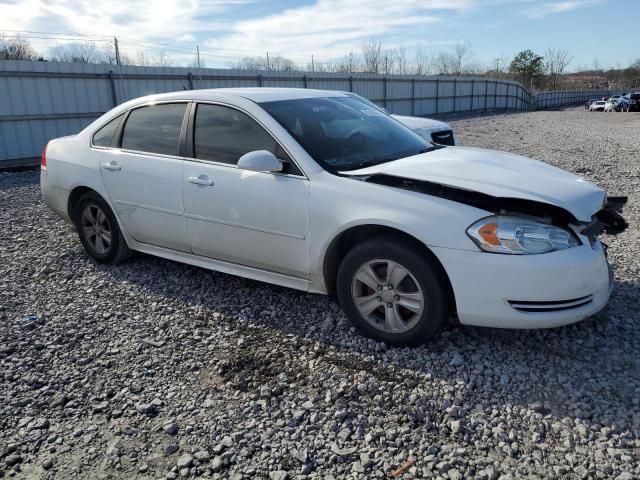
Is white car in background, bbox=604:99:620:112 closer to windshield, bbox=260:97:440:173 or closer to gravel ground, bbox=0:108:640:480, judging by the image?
gravel ground, bbox=0:108:640:480

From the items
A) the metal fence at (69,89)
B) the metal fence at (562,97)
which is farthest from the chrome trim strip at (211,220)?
the metal fence at (562,97)

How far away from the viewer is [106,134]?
5.16 metres

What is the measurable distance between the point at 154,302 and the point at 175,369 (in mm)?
1193

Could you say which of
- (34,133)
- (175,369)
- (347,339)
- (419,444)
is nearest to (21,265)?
(175,369)

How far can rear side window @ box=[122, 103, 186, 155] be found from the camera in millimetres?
4621

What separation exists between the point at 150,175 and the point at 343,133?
1.68m

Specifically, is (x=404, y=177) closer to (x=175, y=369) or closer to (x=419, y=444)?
(x=419, y=444)

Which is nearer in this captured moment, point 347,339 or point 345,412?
point 345,412

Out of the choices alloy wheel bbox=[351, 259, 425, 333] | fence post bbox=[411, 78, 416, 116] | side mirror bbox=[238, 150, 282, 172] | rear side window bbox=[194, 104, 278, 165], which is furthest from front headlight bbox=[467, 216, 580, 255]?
fence post bbox=[411, 78, 416, 116]

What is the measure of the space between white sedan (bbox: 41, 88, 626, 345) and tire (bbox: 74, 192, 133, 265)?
2cm

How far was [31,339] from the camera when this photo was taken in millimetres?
3967

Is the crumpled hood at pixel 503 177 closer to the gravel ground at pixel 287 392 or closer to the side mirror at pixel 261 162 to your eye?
the side mirror at pixel 261 162

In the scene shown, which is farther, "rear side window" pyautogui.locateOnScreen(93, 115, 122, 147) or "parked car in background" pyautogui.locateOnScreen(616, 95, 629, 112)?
"parked car in background" pyautogui.locateOnScreen(616, 95, 629, 112)

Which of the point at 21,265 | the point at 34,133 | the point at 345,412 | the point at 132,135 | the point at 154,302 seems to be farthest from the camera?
the point at 34,133
